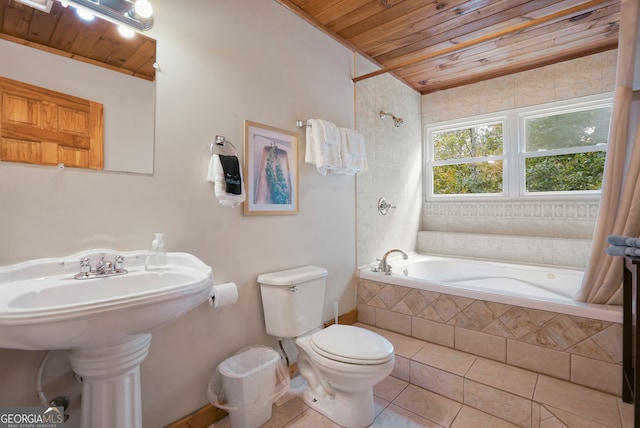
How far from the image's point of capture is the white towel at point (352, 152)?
2.23 metres

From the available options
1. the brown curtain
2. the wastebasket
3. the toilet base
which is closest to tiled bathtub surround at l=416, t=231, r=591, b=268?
the brown curtain

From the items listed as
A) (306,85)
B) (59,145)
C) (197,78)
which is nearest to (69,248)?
(59,145)

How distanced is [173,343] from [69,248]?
2.07 feet

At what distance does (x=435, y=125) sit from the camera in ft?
11.7

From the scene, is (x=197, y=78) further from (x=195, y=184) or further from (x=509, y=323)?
(x=509, y=323)

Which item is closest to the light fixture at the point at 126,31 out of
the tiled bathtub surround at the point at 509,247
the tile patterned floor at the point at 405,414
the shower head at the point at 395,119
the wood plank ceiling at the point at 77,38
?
the wood plank ceiling at the point at 77,38

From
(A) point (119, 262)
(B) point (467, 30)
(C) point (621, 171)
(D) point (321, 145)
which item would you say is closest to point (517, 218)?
(C) point (621, 171)

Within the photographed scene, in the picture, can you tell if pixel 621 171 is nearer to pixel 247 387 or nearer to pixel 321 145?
pixel 321 145

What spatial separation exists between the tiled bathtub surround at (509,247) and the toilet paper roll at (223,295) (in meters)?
2.52

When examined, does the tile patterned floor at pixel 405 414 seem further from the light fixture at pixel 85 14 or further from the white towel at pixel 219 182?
the light fixture at pixel 85 14

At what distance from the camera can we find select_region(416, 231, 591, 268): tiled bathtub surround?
8.48 feet

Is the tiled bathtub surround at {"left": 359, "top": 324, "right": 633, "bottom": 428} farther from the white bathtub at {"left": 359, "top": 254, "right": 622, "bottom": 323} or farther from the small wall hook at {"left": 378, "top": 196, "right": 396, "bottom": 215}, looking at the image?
the small wall hook at {"left": 378, "top": 196, "right": 396, "bottom": 215}

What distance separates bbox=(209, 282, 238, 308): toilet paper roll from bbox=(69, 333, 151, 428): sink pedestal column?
0.43 metres

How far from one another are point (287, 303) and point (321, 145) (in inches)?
41.8
